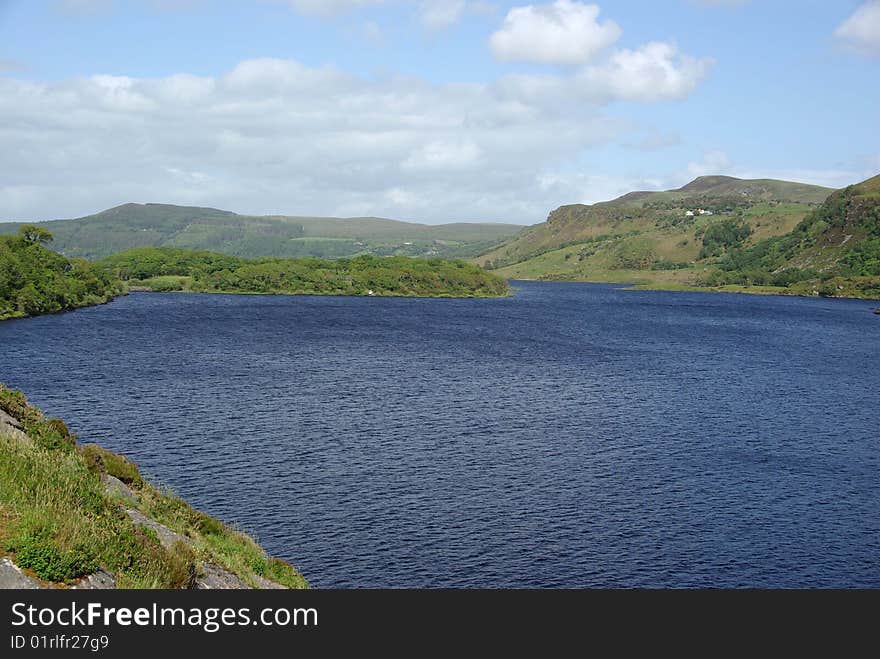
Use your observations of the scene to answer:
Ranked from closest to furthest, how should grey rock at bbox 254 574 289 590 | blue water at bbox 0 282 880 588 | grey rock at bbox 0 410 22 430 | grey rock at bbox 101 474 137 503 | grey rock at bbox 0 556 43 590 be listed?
grey rock at bbox 0 556 43 590
grey rock at bbox 254 574 289 590
grey rock at bbox 0 410 22 430
grey rock at bbox 101 474 137 503
blue water at bbox 0 282 880 588

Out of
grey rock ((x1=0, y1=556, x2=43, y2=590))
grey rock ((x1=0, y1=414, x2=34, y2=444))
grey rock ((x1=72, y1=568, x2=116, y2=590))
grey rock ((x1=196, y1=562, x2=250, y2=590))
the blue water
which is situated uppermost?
grey rock ((x1=0, y1=414, x2=34, y2=444))

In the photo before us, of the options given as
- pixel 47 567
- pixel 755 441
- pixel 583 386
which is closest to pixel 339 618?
pixel 47 567

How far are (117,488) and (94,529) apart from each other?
50.3ft

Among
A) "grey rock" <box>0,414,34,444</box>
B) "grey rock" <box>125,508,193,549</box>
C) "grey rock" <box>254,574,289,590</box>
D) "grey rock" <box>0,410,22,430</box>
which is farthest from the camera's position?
"grey rock" <box>0,410,22,430</box>

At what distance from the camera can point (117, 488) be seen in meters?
42.4

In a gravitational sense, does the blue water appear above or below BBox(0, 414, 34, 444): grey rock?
below

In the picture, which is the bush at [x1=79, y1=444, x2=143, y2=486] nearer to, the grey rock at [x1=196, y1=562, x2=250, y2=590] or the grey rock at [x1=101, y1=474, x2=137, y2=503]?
the grey rock at [x1=101, y1=474, x2=137, y2=503]

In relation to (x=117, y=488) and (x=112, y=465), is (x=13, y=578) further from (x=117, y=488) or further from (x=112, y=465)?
(x=112, y=465)

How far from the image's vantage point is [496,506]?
62.8 m

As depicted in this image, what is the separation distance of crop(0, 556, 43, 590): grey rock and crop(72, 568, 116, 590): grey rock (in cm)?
147

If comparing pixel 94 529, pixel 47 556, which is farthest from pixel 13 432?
pixel 47 556

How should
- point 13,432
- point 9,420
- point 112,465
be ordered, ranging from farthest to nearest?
point 112,465, point 9,420, point 13,432

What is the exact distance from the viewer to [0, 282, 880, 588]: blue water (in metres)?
53.5

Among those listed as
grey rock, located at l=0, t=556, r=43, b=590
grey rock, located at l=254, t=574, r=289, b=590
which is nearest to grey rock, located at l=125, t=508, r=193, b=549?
grey rock, located at l=254, t=574, r=289, b=590
